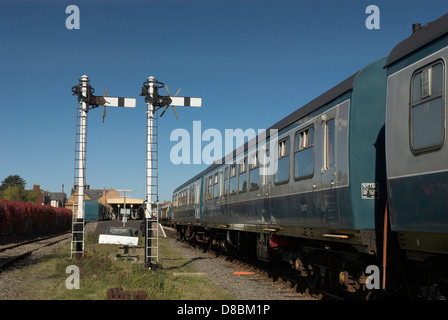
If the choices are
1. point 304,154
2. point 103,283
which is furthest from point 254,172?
point 103,283

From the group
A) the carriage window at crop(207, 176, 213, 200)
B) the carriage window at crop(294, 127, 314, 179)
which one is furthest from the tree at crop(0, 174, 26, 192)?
the carriage window at crop(294, 127, 314, 179)

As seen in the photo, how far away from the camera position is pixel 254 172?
1241cm

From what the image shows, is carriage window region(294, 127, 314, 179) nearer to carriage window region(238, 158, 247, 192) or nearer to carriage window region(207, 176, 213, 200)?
carriage window region(238, 158, 247, 192)

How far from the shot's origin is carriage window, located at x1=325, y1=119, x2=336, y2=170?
7590mm

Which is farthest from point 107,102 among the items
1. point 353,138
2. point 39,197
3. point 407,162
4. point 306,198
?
point 39,197

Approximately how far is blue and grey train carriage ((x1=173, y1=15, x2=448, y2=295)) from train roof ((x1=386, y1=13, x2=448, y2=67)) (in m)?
0.02

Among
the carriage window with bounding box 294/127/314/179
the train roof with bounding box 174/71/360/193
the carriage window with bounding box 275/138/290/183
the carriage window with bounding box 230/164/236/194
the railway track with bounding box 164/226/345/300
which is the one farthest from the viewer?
the carriage window with bounding box 230/164/236/194

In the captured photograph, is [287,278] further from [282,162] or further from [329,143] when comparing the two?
[329,143]

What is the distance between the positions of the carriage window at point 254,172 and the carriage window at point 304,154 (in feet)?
8.87

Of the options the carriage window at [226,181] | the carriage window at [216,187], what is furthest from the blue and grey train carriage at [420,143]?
the carriage window at [216,187]

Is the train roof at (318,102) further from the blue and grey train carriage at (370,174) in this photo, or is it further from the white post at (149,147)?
the white post at (149,147)

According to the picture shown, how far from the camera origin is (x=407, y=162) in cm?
557

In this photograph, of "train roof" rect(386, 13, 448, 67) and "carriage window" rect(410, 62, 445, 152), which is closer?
"carriage window" rect(410, 62, 445, 152)

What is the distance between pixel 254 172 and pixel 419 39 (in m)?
7.07
